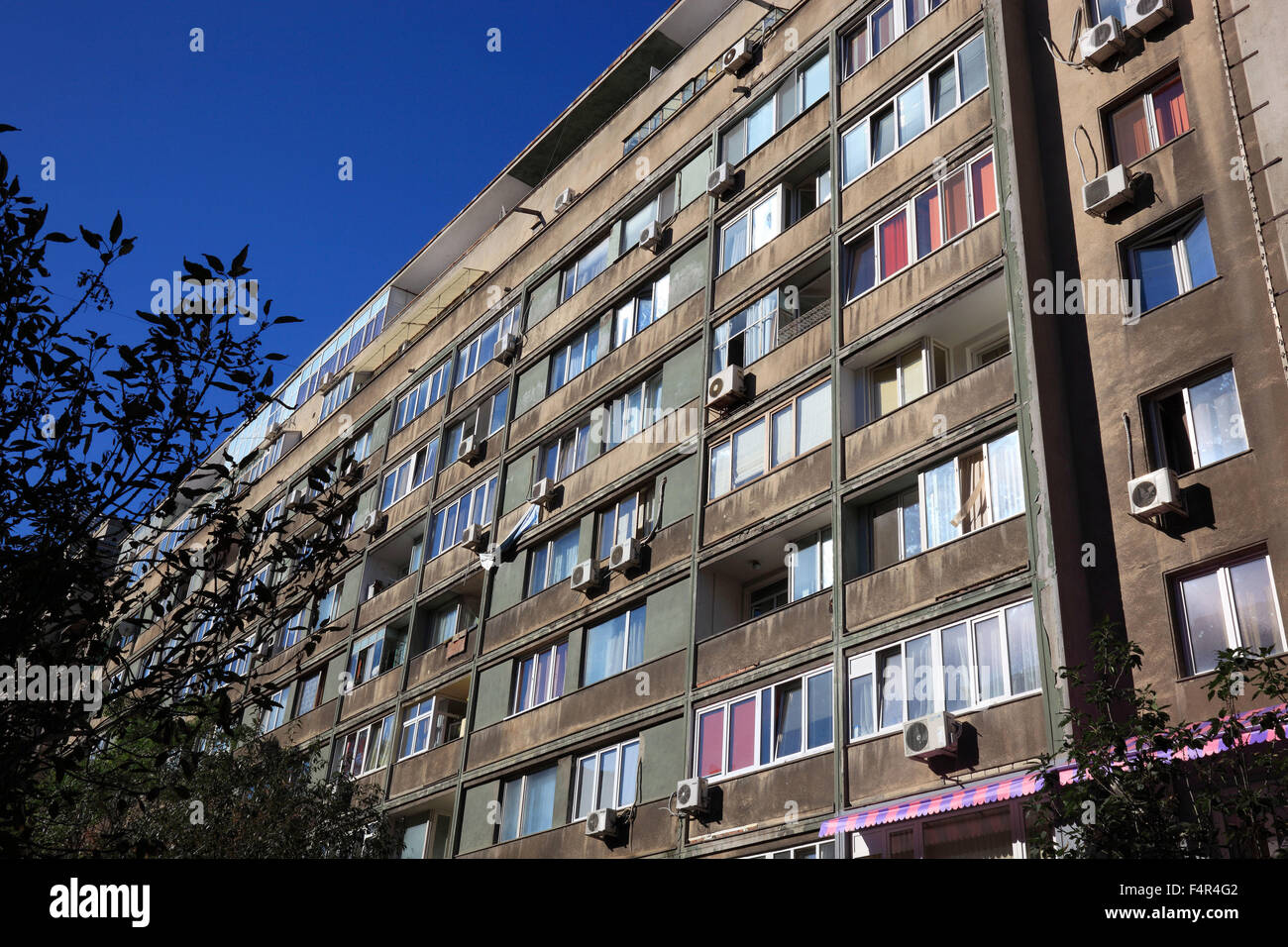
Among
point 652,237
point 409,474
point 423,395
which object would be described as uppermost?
point 423,395

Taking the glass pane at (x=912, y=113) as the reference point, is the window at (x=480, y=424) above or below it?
below

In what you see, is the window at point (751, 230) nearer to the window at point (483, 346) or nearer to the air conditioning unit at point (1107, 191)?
the air conditioning unit at point (1107, 191)

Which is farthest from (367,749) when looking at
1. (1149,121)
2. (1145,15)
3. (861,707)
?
(1145,15)

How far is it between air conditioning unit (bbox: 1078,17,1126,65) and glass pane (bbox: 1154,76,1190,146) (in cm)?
115

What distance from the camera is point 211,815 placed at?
23531 mm

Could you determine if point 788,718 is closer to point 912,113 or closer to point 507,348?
point 912,113

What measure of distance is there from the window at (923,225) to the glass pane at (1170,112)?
2697 millimetres

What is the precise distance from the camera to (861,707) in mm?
18609

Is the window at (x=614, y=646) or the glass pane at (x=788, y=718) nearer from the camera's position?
the glass pane at (x=788, y=718)

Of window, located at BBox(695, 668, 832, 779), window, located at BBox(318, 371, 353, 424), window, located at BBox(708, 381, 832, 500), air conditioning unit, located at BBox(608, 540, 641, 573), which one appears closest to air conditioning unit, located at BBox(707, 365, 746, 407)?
window, located at BBox(708, 381, 832, 500)

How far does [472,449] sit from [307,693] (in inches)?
383

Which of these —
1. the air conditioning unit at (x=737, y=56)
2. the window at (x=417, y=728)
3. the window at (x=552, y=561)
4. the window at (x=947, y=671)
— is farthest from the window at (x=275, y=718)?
the window at (x=947, y=671)

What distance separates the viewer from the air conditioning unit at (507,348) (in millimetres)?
32969
